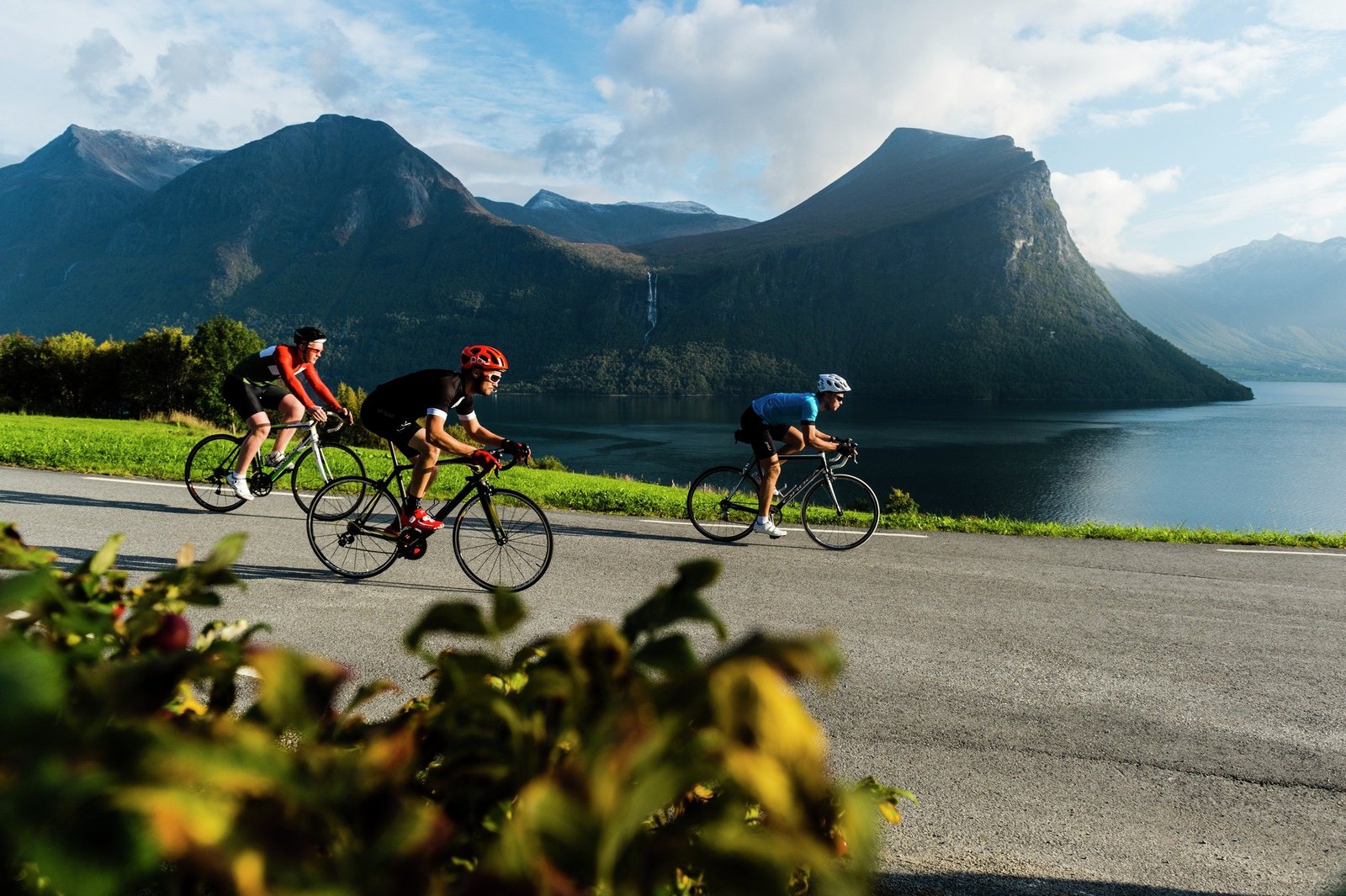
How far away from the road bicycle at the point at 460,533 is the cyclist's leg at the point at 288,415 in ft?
9.99

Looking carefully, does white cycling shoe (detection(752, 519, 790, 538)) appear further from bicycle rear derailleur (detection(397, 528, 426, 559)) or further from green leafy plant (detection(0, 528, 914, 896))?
→ green leafy plant (detection(0, 528, 914, 896))

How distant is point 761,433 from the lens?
10.3 m

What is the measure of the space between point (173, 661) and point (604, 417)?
119 meters

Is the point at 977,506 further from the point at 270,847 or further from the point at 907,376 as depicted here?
the point at 907,376

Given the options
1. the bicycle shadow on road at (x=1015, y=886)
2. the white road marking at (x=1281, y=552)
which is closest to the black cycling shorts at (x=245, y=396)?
the bicycle shadow on road at (x=1015, y=886)

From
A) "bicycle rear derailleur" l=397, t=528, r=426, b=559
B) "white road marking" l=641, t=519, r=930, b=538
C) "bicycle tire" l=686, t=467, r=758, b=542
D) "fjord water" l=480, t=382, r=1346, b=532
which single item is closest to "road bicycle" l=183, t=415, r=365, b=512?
"bicycle rear derailleur" l=397, t=528, r=426, b=559

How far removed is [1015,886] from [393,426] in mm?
6373

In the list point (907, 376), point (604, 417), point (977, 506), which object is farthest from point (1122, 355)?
point (977, 506)

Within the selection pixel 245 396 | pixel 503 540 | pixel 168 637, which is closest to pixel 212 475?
pixel 245 396

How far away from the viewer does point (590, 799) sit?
62 centimetres

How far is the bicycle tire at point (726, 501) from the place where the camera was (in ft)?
34.5

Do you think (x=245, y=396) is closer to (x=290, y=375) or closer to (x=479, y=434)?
(x=290, y=375)

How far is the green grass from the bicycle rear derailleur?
4.31 metres

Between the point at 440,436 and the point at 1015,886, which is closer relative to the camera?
the point at 1015,886
